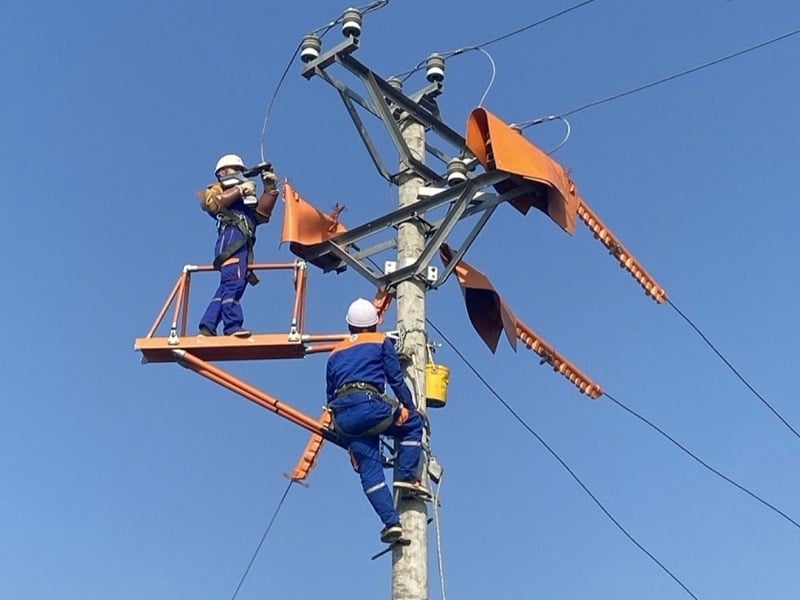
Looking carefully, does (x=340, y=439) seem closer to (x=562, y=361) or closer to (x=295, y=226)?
(x=295, y=226)

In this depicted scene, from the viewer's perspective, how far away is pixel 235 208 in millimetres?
9352

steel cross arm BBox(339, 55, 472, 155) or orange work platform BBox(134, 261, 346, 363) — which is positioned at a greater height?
steel cross arm BBox(339, 55, 472, 155)

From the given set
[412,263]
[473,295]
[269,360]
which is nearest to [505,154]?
[412,263]

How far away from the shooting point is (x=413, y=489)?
7.44 m

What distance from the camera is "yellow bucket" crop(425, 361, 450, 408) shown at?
8055 millimetres

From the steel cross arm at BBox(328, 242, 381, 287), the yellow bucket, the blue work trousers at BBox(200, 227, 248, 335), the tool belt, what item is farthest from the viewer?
the blue work trousers at BBox(200, 227, 248, 335)

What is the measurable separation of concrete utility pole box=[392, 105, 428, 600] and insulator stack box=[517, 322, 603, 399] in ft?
4.78

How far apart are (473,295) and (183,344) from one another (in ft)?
6.82

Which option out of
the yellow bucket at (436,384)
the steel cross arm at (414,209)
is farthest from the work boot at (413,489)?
the steel cross arm at (414,209)

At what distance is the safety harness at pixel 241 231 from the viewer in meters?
9.20

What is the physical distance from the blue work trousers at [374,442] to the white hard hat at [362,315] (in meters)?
0.58

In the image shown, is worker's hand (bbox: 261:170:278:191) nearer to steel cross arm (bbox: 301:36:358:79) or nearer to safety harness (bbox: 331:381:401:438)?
steel cross arm (bbox: 301:36:358:79)

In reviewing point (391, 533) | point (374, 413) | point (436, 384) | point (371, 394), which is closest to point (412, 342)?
point (436, 384)

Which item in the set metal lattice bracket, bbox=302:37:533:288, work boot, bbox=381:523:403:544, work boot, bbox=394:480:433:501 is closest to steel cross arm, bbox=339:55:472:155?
metal lattice bracket, bbox=302:37:533:288
